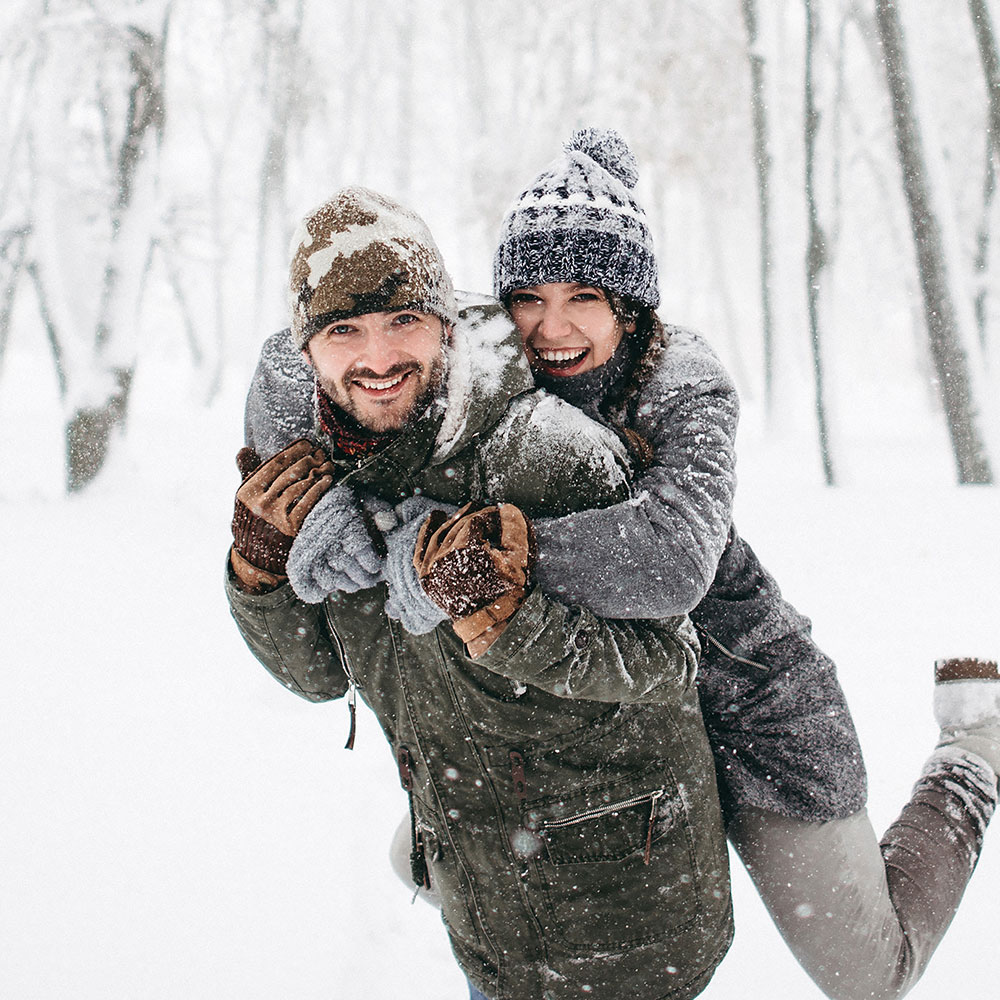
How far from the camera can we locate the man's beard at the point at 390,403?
165 cm

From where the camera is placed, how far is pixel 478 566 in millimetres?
1370

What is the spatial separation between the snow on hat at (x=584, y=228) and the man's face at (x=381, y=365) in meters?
0.58

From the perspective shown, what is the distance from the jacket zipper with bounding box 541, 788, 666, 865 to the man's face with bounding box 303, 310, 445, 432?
0.91 meters

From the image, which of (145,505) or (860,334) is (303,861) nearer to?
(145,505)

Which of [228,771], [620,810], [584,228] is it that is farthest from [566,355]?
[228,771]

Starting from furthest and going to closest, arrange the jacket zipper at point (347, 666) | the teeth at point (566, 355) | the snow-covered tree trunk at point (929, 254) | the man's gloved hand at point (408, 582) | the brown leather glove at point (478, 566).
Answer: the snow-covered tree trunk at point (929, 254) → the teeth at point (566, 355) → the jacket zipper at point (347, 666) → the man's gloved hand at point (408, 582) → the brown leather glove at point (478, 566)

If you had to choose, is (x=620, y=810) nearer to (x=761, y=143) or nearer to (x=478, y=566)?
(x=478, y=566)

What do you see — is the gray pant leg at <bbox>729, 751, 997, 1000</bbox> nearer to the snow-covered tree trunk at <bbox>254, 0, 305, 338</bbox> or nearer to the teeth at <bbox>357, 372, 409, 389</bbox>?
the teeth at <bbox>357, 372, 409, 389</bbox>

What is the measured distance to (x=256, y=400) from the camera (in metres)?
1.89

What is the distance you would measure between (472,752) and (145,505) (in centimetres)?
720

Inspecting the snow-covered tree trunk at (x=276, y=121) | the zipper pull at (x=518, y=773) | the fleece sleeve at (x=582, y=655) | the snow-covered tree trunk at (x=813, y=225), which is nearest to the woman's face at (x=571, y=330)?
the fleece sleeve at (x=582, y=655)

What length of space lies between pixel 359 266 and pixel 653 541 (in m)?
0.86

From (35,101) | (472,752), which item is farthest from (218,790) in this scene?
(35,101)

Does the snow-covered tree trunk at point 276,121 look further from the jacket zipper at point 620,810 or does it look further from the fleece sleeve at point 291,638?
the jacket zipper at point 620,810
